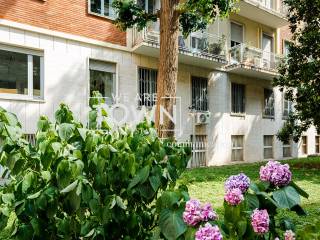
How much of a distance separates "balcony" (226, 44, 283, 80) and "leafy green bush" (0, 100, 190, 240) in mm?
16200

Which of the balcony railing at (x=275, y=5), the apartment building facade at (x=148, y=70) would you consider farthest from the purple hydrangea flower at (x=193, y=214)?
the balcony railing at (x=275, y=5)

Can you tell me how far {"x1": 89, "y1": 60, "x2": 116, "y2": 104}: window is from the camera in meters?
14.0

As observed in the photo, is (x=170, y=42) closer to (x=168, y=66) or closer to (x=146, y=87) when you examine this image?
(x=168, y=66)

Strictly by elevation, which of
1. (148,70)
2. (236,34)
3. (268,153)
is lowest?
(268,153)

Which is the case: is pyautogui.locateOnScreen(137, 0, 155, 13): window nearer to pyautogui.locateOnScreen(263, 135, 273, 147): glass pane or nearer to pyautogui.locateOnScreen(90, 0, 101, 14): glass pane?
pyautogui.locateOnScreen(90, 0, 101, 14): glass pane

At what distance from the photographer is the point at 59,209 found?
295 centimetres

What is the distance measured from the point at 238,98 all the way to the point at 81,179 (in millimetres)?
18480

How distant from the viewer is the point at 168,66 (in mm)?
9422

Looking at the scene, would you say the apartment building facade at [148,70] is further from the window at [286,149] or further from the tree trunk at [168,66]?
the tree trunk at [168,66]

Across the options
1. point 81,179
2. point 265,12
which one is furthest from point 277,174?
point 265,12

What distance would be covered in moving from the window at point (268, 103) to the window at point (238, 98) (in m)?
2.20

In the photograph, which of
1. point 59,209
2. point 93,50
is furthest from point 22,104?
point 59,209

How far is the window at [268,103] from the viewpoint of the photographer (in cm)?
2231

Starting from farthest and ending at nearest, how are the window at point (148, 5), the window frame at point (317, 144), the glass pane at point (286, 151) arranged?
the window frame at point (317, 144), the glass pane at point (286, 151), the window at point (148, 5)
